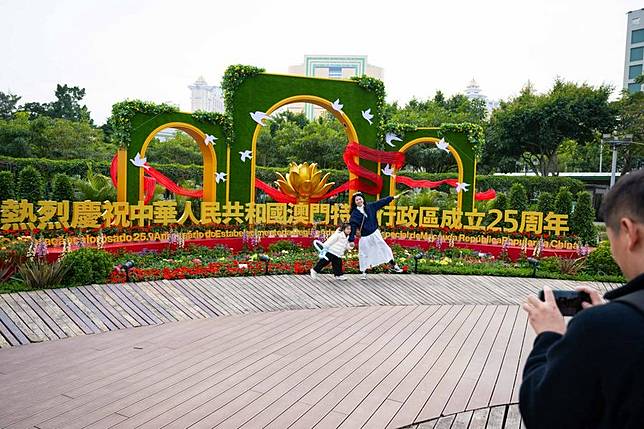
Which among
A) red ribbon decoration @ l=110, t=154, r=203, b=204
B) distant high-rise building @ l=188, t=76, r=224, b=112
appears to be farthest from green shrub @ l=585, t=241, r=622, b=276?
distant high-rise building @ l=188, t=76, r=224, b=112

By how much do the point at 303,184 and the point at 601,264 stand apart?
6.22 metres

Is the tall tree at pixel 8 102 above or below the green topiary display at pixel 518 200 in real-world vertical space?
above

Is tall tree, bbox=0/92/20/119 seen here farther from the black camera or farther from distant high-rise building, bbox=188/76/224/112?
distant high-rise building, bbox=188/76/224/112

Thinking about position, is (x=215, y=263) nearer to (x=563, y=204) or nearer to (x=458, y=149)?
(x=458, y=149)

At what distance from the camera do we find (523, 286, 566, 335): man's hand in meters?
1.42

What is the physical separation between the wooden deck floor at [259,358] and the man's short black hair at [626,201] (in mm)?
2291

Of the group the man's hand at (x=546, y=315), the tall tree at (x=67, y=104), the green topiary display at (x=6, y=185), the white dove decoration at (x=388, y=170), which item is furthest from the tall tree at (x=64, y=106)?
the man's hand at (x=546, y=315)

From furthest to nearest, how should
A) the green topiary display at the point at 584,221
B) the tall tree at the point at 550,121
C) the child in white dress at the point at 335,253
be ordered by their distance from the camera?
the tall tree at the point at 550,121
the green topiary display at the point at 584,221
the child in white dress at the point at 335,253

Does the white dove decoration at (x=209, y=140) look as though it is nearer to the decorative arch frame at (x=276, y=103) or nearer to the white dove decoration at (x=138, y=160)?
the decorative arch frame at (x=276, y=103)

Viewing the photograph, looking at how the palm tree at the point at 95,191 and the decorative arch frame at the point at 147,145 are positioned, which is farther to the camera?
the palm tree at the point at 95,191

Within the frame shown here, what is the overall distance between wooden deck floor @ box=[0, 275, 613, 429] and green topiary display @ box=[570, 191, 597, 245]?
5.20m

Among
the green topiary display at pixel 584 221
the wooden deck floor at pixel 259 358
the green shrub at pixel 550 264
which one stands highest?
the green topiary display at pixel 584 221

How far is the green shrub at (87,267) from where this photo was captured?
20.3ft

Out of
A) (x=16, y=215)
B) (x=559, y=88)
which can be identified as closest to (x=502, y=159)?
(x=559, y=88)
